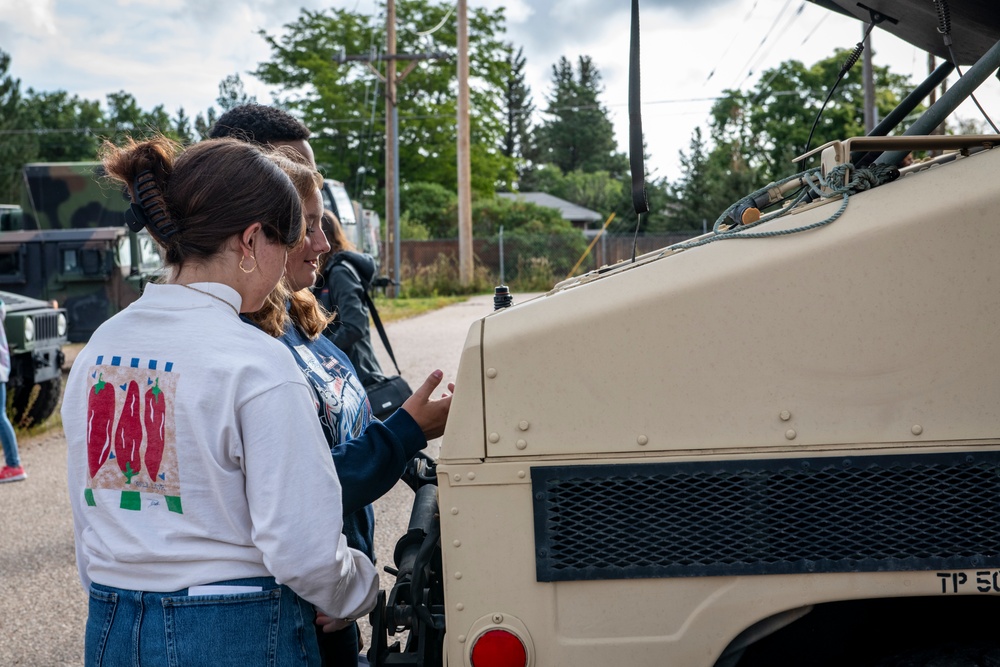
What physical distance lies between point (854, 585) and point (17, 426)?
9.33 m

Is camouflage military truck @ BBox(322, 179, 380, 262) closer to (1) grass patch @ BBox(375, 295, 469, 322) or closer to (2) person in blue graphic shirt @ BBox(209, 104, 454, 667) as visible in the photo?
(1) grass patch @ BBox(375, 295, 469, 322)

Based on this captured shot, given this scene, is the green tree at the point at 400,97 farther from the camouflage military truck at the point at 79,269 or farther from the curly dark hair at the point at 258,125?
the curly dark hair at the point at 258,125

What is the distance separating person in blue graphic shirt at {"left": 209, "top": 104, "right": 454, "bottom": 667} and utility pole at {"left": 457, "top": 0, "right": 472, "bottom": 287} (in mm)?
23872

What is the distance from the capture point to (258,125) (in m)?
2.76

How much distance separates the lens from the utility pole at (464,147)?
2541 cm

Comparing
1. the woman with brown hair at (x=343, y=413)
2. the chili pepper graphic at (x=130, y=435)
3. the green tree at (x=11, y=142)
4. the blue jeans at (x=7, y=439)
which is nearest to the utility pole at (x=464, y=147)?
the blue jeans at (x=7, y=439)

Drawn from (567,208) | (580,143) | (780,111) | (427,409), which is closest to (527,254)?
(780,111)

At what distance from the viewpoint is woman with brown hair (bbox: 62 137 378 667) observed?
160 centimetres

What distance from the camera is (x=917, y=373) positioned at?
5.11 feet

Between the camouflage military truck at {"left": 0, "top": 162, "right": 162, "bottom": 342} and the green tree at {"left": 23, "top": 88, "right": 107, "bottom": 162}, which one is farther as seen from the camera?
the green tree at {"left": 23, "top": 88, "right": 107, "bottom": 162}

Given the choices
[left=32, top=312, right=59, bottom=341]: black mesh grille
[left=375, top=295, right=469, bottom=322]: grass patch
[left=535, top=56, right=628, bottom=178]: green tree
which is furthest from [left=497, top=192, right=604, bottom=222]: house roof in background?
[left=32, top=312, right=59, bottom=341]: black mesh grille

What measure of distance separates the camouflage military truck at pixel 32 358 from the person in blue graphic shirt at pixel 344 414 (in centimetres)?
727

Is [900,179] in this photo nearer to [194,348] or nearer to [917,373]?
[917,373]

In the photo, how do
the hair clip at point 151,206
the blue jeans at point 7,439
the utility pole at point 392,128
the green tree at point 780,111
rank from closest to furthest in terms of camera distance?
the hair clip at point 151,206 → the blue jeans at point 7,439 → the utility pole at point 392,128 → the green tree at point 780,111
